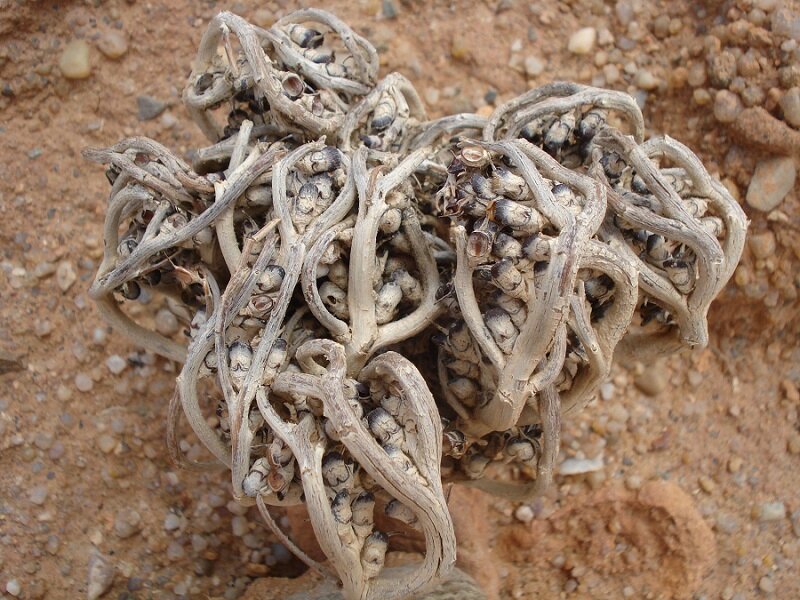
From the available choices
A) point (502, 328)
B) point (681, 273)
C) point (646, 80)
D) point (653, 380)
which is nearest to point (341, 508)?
point (502, 328)

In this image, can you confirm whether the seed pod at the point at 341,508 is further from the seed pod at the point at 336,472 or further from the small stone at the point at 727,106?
the small stone at the point at 727,106

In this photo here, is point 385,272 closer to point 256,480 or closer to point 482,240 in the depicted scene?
point 482,240

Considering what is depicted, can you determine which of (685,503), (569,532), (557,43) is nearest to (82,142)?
(557,43)

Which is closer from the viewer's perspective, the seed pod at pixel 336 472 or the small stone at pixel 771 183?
the seed pod at pixel 336 472

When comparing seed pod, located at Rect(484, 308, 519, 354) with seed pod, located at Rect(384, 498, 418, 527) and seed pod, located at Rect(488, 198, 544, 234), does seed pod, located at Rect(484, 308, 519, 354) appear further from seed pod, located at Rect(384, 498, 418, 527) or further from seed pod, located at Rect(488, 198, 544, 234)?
seed pod, located at Rect(384, 498, 418, 527)

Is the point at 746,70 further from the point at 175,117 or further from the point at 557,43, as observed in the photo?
the point at 175,117

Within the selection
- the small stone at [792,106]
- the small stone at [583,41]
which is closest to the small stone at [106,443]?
the small stone at [583,41]
